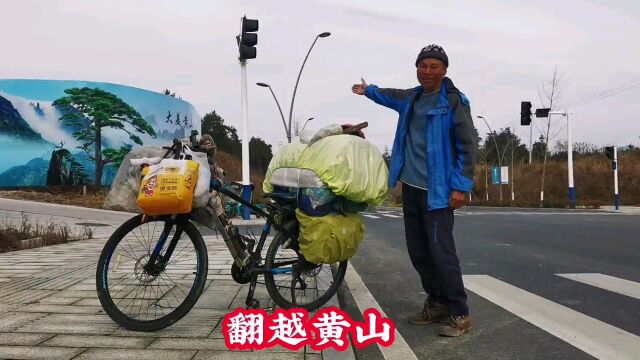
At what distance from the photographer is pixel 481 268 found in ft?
22.1

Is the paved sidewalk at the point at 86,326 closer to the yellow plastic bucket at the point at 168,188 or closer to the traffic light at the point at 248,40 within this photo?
the yellow plastic bucket at the point at 168,188

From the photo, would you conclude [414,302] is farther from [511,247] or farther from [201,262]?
[511,247]

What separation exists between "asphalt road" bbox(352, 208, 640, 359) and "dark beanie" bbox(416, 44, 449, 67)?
197 cm

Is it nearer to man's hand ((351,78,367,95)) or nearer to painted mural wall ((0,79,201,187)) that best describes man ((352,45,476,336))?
man's hand ((351,78,367,95))

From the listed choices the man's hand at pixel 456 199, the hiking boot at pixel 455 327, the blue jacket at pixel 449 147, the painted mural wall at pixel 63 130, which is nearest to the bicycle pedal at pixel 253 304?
the hiking boot at pixel 455 327

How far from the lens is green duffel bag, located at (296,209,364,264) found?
3779mm

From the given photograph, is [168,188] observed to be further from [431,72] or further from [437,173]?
[431,72]

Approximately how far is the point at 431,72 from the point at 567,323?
7.03ft

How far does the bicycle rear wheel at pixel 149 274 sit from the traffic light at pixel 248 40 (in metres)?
9.42

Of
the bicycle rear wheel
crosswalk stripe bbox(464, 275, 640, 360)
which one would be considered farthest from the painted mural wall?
crosswalk stripe bbox(464, 275, 640, 360)

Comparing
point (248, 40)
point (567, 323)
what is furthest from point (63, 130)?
point (567, 323)

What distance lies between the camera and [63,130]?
1249 inches

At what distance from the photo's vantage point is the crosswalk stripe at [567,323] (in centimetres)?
335

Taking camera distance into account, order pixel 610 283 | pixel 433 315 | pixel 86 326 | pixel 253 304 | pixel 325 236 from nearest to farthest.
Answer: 1. pixel 86 326
2. pixel 325 236
3. pixel 253 304
4. pixel 433 315
5. pixel 610 283
